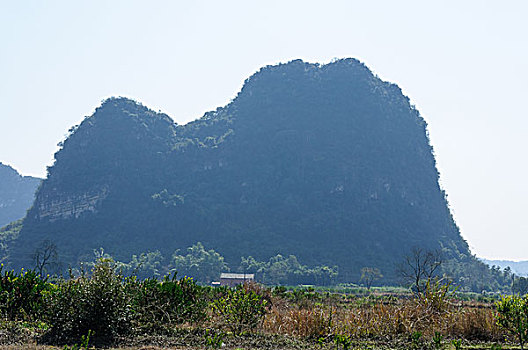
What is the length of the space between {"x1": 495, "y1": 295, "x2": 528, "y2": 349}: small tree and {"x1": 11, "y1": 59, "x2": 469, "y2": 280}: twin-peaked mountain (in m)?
118

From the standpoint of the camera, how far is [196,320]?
12.1 m

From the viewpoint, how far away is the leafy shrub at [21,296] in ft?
39.8

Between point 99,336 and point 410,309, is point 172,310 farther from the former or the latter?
point 410,309

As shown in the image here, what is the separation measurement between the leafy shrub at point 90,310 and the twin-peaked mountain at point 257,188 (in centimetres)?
12029

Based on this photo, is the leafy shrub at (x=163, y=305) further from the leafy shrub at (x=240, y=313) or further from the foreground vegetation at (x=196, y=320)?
the leafy shrub at (x=240, y=313)

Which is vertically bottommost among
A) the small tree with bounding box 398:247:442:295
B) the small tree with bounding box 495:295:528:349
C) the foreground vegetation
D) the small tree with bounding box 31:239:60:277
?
the small tree with bounding box 31:239:60:277

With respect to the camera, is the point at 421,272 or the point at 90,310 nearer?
the point at 90,310

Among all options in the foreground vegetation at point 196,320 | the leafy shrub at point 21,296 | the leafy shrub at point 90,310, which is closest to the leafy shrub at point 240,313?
the foreground vegetation at point 196,320

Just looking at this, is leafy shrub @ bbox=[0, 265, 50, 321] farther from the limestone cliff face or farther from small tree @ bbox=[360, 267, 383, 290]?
the limestone cliff face

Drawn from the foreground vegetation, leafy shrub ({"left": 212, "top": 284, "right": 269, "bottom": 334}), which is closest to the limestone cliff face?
the foreground vegetation

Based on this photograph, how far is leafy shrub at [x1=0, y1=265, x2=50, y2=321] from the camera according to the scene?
1212 cm

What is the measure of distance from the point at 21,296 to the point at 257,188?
158273mm

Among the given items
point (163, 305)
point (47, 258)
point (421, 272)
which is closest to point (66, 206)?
point (47, 258)

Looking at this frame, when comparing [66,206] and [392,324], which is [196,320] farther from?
[66,206]
